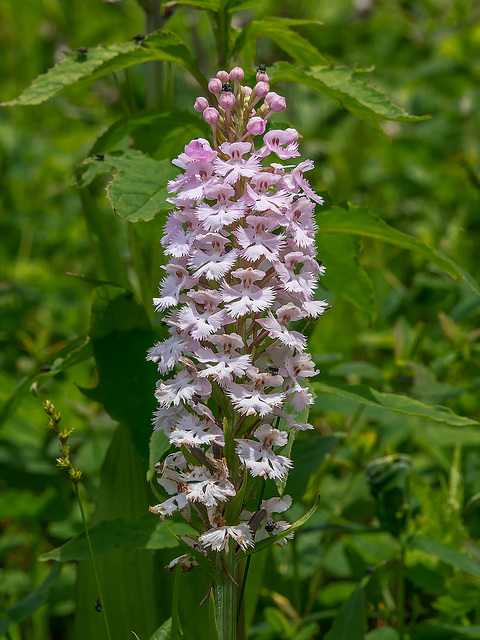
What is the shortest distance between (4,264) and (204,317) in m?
2.89

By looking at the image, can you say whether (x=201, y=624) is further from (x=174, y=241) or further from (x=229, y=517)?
(x=174, y=241)

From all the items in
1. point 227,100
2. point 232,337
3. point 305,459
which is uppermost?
point 227,100

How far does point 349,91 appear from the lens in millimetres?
1545

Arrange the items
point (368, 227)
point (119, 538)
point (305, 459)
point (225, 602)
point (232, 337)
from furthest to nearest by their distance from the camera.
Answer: point (305, 459) < point (368, 227) < point (119, 538) < point (225, 602) < point (232, 337)

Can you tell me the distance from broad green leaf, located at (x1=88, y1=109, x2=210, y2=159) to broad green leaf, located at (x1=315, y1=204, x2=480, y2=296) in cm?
36

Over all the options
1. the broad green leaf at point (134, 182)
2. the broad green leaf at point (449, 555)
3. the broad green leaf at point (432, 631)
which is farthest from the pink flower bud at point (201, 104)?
the broad green leaf at point (432, 631)

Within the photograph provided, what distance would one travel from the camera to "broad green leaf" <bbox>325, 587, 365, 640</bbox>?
151cm

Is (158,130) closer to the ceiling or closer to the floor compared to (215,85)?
closer to the floor

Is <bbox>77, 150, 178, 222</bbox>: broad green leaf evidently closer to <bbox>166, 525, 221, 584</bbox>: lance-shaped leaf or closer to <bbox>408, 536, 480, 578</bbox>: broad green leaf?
<bbox>166, 525, 221, 584</bbox>: lance-shaped leaf

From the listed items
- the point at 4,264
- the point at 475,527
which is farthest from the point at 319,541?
the point at 4,264

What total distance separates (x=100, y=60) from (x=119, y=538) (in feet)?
3.50

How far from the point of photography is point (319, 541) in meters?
2.34

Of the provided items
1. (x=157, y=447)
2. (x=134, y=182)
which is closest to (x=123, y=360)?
(x=157, y=447)

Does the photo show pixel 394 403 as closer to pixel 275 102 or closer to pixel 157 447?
pixel 157 447
